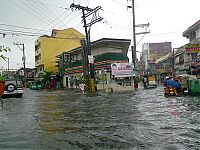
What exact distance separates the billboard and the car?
12861mm

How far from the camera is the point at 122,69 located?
126 ft

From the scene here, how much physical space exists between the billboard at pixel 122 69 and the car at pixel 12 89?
12.9 meters

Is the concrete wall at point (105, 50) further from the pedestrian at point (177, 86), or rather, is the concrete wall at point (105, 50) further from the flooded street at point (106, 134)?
the flooded street at point (106, 134)

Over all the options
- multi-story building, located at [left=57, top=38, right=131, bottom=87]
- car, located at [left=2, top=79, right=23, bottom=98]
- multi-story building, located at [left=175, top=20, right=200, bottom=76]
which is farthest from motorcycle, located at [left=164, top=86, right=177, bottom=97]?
multi-story building, located at [left=57, top=38, right=131, bottom=87]

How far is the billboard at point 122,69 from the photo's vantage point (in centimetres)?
3791

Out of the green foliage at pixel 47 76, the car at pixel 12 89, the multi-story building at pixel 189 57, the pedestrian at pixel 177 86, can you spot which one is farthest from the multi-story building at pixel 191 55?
the green foliage at pixel 47 76

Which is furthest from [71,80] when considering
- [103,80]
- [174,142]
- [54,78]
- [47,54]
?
[174,142]

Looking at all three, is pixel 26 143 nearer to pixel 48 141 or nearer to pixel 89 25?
pixel 48 141

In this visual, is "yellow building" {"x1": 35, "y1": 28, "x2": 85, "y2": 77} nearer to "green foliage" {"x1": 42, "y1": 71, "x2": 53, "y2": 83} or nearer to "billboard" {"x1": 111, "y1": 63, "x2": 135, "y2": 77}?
"green foliage" {"x1": 42, "y1": 71, "x2": 53, "y2": 83}

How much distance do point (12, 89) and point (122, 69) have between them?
49.2 ft

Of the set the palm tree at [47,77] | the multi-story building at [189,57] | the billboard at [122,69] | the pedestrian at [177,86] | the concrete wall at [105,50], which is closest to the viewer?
the pedestrian at [177,86]

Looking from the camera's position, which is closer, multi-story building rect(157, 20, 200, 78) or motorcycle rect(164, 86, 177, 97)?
motorcycle rect(164, 86, 177, 97)

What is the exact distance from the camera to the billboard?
124ft

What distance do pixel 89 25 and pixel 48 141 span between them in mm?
28244
